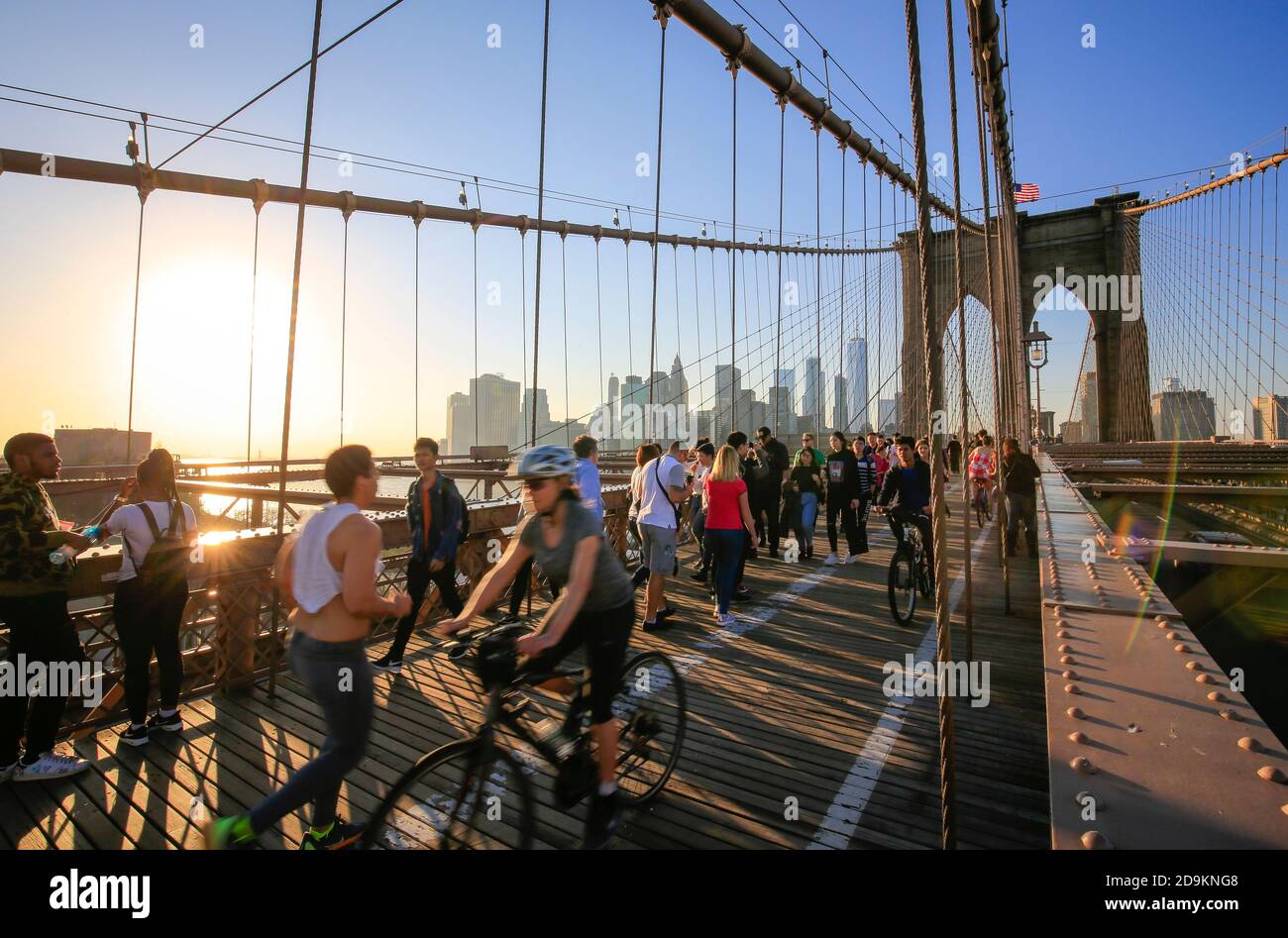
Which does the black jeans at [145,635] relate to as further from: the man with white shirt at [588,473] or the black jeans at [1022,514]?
the black jeans at [1022,514]

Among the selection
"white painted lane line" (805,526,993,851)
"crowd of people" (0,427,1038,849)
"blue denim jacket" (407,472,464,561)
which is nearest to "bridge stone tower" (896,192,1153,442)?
"white painted lane line" (805,526,993,851)

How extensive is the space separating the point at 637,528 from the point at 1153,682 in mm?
4048

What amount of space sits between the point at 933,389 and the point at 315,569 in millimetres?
2251

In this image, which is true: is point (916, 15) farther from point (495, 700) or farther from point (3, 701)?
point (3, 701)

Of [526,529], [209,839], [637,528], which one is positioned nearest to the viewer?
[209,839]

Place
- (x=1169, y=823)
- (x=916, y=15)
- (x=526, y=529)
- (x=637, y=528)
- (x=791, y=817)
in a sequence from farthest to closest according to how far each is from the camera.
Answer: (x=637, y=528) < (x=791, y=817) < (x=526, y=529) < (x=916, y=15) < (x=1169, y=823)

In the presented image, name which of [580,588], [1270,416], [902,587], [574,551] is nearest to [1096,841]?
[580,588]

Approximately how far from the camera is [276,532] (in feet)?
14.6

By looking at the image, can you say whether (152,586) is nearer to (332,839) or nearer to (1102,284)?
(332,839)

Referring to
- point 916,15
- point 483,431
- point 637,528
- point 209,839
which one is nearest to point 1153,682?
point 916,15

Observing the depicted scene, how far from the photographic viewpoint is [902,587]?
19.4ft

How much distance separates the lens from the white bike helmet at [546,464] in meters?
2.47

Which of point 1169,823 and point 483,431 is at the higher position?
point 483,431

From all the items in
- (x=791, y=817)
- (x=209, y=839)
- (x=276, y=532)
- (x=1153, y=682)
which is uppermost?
(x=276, y=532)
